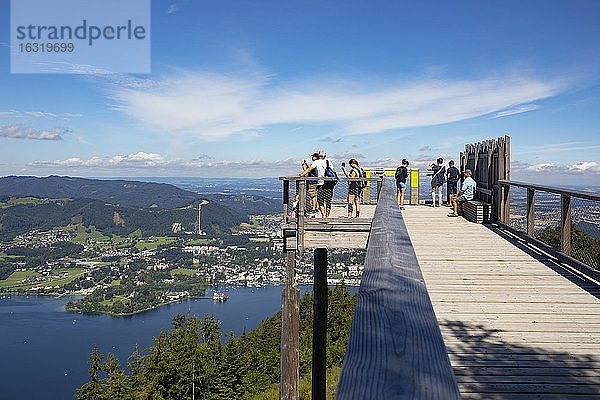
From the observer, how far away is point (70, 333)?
73.3m

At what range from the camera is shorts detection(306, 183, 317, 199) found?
1175 cm

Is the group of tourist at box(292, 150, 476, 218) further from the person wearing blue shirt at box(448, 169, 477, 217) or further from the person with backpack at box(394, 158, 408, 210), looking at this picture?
the person with backpack at box(394, 158, 408, 210)

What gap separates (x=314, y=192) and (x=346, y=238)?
1.29 m

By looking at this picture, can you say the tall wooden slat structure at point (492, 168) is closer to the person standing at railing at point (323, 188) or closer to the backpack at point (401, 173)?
the backpack at point (401, 173)

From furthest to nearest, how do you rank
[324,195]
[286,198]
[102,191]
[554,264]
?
1. [102,191]
2. [324,195]
3. [286,198]
4. [554,264]

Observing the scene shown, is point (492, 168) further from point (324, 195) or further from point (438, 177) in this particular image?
point (438, 177)

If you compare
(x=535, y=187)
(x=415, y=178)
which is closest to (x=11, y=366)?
(x=415, y=178)

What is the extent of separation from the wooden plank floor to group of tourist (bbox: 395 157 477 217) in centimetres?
514

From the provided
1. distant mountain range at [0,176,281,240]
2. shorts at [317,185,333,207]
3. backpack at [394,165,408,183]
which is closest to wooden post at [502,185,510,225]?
shorts at [317,185,333,207]

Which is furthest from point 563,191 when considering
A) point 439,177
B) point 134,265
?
point 134,265

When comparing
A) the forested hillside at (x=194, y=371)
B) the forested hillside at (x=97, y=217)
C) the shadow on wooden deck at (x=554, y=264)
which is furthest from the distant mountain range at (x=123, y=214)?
the shadow on wooden deck at (x=554, y=264)

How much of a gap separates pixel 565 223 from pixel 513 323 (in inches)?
129

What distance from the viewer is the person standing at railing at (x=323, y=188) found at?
1173 centimetres

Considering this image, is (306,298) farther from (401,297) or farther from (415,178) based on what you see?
(401,297)
